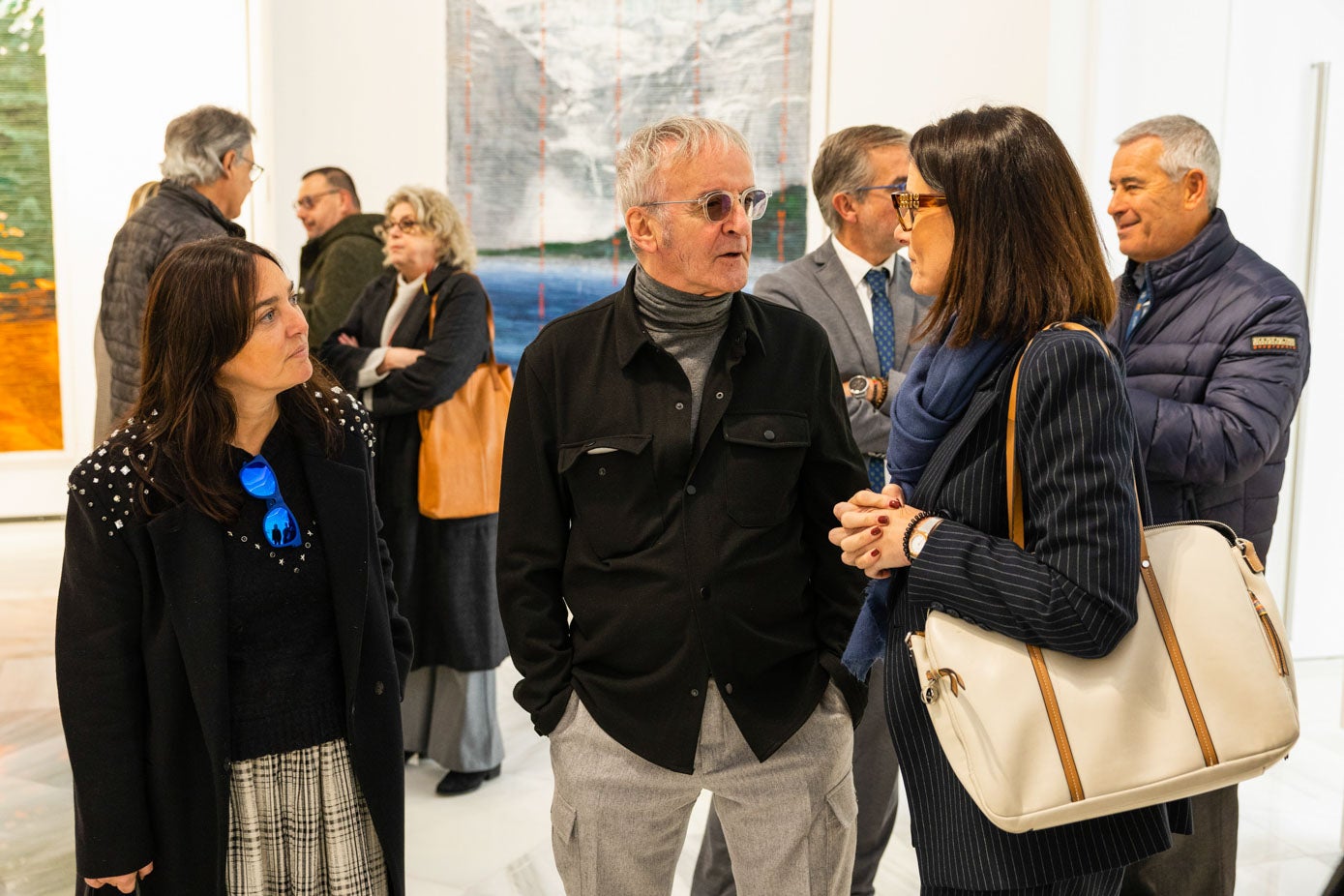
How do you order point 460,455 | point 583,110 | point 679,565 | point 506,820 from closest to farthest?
point 679,565 → point 506,820 → point 460,455 → point 583,110

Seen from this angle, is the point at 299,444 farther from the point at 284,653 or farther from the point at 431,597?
the point at 431,597

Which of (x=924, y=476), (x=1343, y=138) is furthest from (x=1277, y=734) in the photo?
(x=1343, y=138)

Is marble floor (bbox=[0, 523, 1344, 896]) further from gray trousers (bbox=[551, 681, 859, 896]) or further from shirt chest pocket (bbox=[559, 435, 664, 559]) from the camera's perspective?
shirt chest pocket (bbox=[559, 435, 664, 559])

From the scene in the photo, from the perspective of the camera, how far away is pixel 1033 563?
4.80 ft

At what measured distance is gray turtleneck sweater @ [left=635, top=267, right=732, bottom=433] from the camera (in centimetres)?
196

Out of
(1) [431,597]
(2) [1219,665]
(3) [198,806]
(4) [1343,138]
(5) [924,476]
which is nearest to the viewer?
(2) [1219,665]

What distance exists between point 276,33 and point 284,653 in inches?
209

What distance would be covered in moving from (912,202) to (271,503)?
116 cm

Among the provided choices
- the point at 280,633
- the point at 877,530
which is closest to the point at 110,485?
the point at 280,633

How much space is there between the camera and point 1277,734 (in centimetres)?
146

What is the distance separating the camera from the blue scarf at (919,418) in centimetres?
160

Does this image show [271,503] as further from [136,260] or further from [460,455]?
[136,260]

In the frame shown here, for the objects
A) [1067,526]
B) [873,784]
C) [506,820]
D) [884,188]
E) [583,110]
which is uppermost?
[583,110]

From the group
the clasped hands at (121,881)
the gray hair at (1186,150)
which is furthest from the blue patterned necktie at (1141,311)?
the clasped hands at (121,881)
